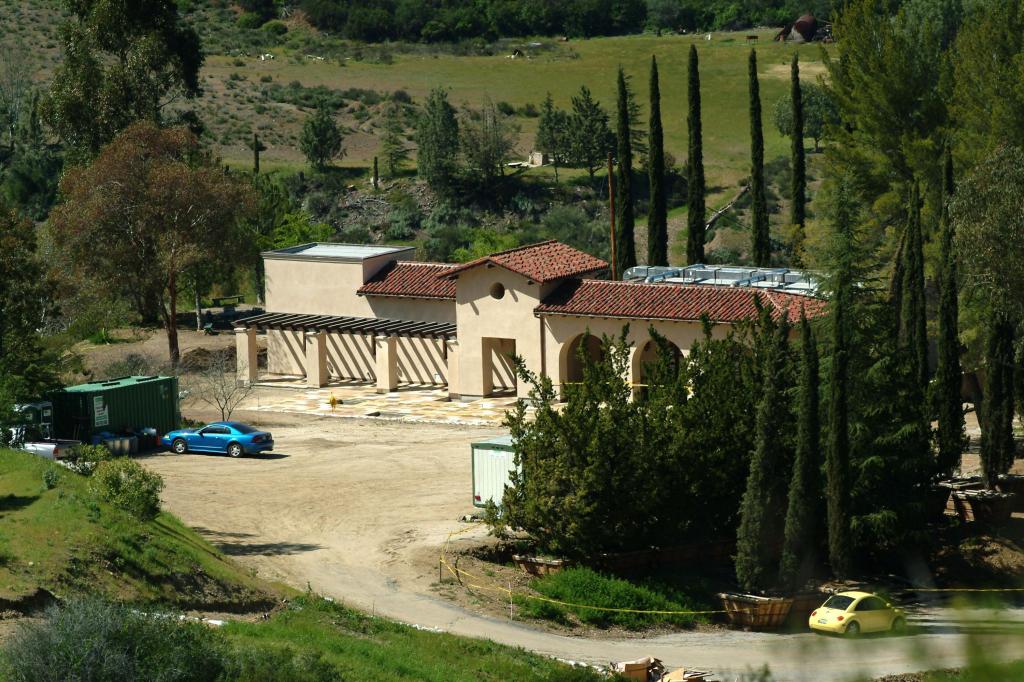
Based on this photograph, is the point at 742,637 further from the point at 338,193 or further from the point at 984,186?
the point at 338,193

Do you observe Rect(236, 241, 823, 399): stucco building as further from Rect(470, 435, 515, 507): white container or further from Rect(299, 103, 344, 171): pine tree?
Rect(299, 103, 344, 171): pine tree

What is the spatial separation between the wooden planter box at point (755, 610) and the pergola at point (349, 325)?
24.2 m

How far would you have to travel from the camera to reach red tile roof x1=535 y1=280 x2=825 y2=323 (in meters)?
45.4

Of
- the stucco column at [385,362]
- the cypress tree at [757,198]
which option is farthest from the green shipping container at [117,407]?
the cypress tree at [757,198]

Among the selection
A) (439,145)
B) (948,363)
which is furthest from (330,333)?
(439,145)

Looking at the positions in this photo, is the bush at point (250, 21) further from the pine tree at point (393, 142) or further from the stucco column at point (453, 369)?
the stucco column at point (453, 369)

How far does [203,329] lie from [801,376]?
39.2 m

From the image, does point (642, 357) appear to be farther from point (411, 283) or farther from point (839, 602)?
point (839, 602)

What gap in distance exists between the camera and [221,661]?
17469 millimetres

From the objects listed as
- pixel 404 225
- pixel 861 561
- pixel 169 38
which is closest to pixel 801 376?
pixel 861 561

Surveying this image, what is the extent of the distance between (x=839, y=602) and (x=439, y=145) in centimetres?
6726

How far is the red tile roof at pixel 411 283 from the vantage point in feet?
177

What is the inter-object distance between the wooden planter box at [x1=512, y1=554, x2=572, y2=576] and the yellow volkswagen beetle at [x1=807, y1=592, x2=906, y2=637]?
19.1ft

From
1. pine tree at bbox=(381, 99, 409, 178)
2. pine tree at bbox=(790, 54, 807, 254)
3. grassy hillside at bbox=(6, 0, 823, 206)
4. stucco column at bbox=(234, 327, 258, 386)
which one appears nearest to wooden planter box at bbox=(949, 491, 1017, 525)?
pine tree at bbox=(790, 54, 807, 254)
